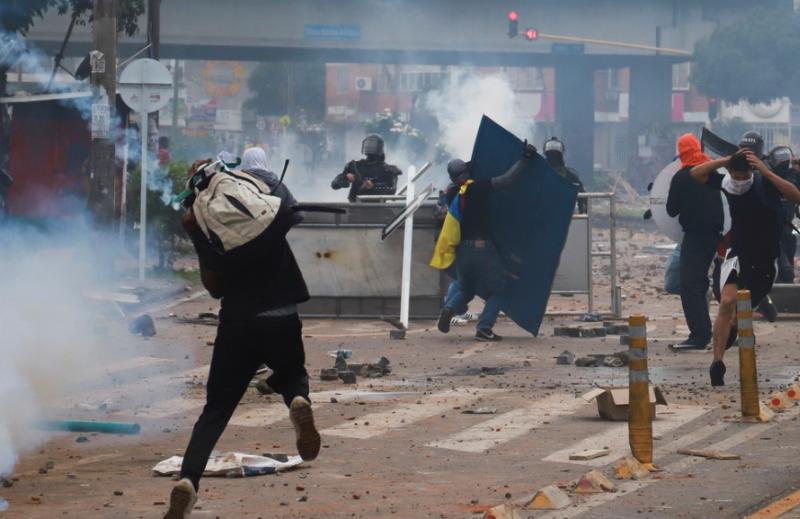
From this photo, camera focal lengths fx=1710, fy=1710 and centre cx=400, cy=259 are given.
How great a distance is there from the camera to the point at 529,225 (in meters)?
16.6

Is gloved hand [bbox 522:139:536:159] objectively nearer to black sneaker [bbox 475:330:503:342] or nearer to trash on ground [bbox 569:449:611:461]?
black sneaker [bbox 475:330:503:342]

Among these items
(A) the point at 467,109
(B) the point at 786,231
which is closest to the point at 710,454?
(B) the point at 786,231

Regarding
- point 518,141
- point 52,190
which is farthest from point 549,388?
point 52,190

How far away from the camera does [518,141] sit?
54.5 ft

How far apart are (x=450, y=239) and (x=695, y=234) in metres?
2.68

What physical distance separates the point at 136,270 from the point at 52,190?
2.16 metres

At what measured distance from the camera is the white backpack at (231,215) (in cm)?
753

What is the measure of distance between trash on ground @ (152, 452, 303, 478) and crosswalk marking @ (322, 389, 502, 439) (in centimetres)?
132

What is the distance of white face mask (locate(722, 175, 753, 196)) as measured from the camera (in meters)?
12.4

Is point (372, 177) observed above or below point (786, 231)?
above

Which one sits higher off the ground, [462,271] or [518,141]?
[518,141]

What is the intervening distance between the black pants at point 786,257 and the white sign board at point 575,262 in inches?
91.5

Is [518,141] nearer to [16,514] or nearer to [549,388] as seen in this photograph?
[549,388]

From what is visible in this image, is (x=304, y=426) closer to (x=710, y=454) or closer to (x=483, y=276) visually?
(x=710, y=454)
